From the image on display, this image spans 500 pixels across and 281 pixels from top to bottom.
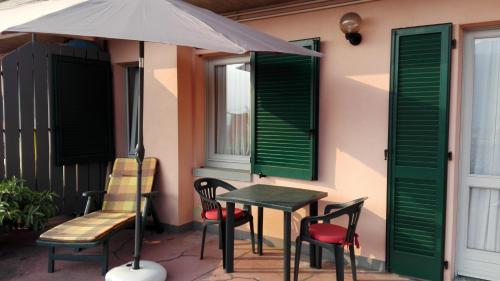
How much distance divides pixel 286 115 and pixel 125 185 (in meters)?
2.17

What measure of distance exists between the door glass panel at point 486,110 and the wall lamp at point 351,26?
1.02 meters

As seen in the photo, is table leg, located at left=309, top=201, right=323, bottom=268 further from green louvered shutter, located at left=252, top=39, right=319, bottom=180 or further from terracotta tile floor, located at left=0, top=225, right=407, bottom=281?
green louvered shutter, located at left=252, top=39, right=319, bottom=180

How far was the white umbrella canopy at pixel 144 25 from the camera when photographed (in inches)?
91.6

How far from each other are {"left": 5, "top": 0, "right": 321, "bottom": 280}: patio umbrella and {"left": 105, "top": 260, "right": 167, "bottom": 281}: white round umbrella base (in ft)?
6.78

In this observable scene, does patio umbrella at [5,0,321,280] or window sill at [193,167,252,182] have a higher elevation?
patio umbrella at [5,0,321,280]

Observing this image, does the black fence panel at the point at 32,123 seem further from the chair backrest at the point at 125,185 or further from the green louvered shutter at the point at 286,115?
the green louvered shutter at the point at 286,115

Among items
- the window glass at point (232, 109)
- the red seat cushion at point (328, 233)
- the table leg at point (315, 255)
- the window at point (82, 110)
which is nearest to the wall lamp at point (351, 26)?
the window glass at point (232, 109)

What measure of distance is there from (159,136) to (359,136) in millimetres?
2576

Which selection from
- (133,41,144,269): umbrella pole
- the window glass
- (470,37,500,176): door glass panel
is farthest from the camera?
the window glass

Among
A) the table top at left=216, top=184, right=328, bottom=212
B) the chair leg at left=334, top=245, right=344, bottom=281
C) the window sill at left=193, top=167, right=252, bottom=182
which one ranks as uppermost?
the window sill at left=193, top=167, right=252, bottom=182

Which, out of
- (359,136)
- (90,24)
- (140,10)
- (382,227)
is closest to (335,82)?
(359,136)

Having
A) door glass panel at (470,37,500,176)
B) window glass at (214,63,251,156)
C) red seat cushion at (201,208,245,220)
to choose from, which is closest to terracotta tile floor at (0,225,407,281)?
red seat cushion at (201,208,245,220)

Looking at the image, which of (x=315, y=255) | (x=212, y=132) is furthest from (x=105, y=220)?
(x=315, y=255)

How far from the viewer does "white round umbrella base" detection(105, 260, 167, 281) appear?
3308 mm
